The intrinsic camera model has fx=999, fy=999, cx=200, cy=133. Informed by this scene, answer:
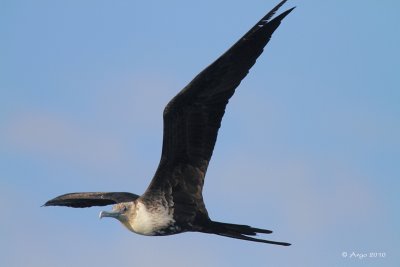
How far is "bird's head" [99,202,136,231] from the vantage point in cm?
1272

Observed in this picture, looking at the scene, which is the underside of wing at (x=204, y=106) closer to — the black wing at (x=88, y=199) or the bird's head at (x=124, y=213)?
the bird's head at (x=124, y=213)

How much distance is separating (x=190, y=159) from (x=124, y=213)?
1.18 m

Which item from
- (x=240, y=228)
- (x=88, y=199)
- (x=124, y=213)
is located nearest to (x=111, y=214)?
(x=124, y=213)

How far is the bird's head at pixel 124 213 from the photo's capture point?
1272 centimetres

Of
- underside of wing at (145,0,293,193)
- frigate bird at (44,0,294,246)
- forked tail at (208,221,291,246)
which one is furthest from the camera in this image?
forked tail at (208,221,291,246)

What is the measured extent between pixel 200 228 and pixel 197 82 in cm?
205

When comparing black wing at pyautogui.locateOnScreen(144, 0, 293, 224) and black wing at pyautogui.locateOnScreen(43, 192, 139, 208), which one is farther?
black wing at pyautogui.locateOnScreen(43, 192, 139, 208)

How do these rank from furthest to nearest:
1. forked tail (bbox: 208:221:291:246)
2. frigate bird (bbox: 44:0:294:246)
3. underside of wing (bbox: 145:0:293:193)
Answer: forked tail (bbox: 208:221:291:246), frigate bird (bbox: 44:0:294:246), underside of wing (bbox: 145:0:293:193)

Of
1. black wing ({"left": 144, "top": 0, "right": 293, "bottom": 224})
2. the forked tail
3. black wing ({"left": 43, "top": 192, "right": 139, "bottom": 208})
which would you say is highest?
black wing ({"left": 144, "top": 0, "right": 293, "bottom": 224})

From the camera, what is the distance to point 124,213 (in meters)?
12.8

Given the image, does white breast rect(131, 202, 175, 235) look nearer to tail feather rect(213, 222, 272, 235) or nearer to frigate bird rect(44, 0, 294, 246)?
frigate bird rect(44, 0, 294, 246)

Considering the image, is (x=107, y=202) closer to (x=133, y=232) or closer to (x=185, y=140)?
(x=133, y=232)

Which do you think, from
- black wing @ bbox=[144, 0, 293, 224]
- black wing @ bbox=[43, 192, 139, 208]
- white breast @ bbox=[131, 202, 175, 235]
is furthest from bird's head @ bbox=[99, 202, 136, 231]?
black wing @ bbox=[43, 192, 139, 208]

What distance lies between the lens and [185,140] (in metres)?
12.2
